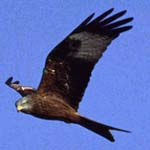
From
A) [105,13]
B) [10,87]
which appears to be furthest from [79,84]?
[10,87]

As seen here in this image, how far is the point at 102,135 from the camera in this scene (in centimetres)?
1006

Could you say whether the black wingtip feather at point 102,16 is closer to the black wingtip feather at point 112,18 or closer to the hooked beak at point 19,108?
the black wingtip feather at point 112,18

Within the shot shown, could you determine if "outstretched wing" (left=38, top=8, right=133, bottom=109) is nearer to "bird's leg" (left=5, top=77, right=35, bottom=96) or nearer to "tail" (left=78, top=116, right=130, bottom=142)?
"tail" (left=78, top=116, right=130, bottom=142)

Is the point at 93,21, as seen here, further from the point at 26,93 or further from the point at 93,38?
the point at 26,93

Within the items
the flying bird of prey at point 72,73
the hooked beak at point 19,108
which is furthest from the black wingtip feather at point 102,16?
the hooked beak at point 19,108

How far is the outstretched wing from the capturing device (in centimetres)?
1019

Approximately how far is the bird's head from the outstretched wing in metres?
0.24

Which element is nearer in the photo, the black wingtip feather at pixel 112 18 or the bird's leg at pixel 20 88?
the black wingtip feather at pixel 112 18

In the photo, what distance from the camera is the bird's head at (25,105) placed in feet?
33.0

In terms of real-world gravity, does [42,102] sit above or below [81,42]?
below

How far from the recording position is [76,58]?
1032 centimetres

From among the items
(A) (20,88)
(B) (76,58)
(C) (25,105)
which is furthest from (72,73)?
(A) (20,88)

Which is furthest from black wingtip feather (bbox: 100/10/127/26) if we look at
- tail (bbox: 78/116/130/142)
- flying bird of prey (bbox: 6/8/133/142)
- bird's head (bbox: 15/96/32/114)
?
bird's head (bbox: 15/96/32/114)

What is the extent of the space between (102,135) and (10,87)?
2.36 meters
